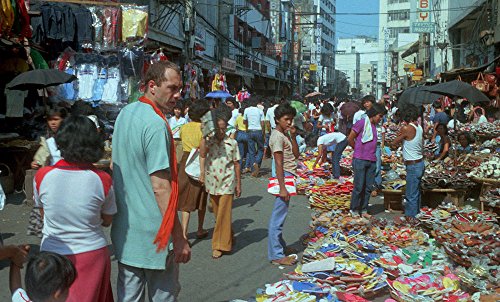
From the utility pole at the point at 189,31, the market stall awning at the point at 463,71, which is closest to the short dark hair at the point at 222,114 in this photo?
the market stall awning at the point at 463,71

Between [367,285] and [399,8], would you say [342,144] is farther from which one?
[399,8]

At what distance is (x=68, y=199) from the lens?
10.1 feet

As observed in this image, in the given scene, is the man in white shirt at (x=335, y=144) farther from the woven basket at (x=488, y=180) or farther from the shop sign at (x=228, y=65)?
the shop sign at (x=228, y=65)

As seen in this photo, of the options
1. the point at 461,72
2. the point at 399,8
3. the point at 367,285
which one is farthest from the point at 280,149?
the point at 399,8

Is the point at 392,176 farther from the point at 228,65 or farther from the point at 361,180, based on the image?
the point at 228,65

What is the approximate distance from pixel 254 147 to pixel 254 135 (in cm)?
35

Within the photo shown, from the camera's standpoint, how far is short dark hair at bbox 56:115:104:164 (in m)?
3.06

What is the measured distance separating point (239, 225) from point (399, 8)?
316 feet

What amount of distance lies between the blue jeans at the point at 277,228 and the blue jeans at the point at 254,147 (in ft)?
23.9

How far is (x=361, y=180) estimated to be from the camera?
27.8 ft

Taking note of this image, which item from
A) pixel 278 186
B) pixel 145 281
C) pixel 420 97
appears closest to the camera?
pixel 145 281

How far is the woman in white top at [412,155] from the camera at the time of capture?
820 centimetres

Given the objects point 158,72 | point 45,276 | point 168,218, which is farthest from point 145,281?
point 158,72

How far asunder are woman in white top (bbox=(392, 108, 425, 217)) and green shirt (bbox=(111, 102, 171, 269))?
18.8ft
